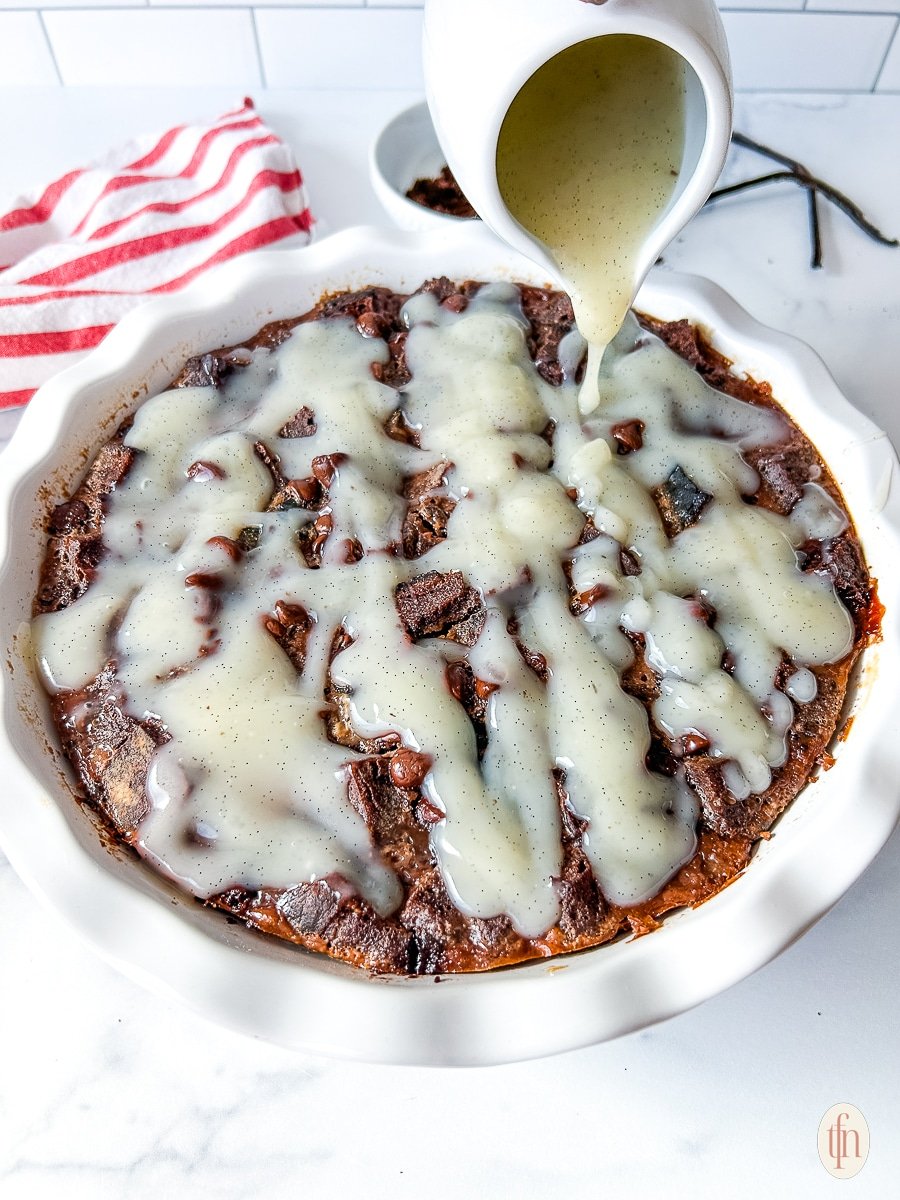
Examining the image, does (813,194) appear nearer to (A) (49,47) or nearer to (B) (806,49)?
(B) (806,49)

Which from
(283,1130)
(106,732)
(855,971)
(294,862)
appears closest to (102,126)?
(106,732)

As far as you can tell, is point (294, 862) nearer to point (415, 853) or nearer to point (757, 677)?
point (415, 853)

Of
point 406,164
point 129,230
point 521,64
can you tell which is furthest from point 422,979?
point 406,164

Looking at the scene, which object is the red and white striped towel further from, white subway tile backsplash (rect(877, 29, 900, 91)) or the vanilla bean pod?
white subway tile backsplash (rect(877, 29, 900, 91))

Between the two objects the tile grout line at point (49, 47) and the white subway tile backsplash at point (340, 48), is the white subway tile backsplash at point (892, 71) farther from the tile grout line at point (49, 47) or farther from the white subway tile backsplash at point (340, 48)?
the tile grout line at point (49, 47)

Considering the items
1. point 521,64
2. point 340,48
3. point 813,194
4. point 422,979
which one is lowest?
point 422,979

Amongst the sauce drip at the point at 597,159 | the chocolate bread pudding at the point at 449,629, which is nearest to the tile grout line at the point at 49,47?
the chocolate bread pudding at the point at 449,629
